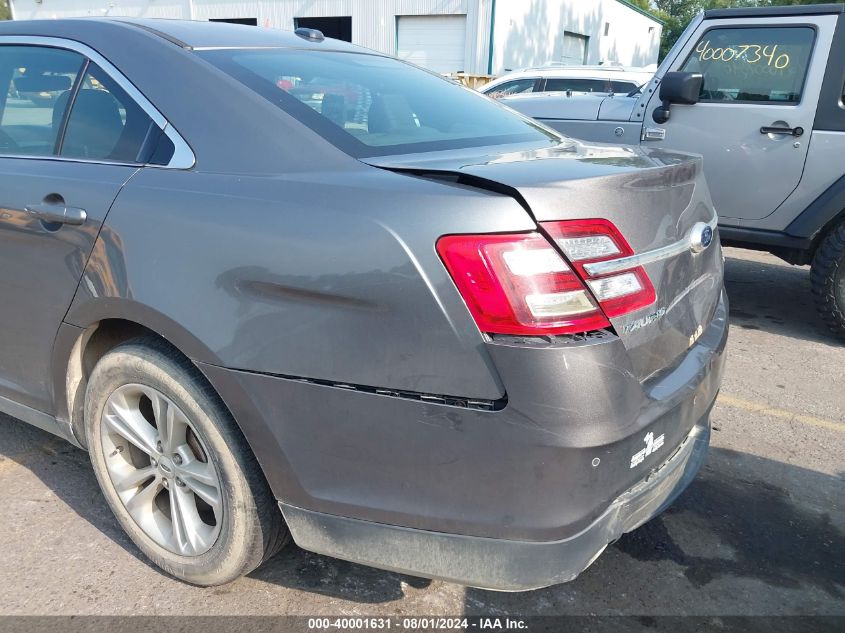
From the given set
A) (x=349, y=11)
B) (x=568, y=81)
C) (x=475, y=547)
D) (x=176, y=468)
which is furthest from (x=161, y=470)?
(x=349, y=11)

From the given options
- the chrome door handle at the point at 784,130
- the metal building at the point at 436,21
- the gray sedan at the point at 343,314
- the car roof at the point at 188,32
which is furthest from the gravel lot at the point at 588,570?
the metal building at the point at 436,21

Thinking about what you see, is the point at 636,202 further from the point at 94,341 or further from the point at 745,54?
the point at 745,54

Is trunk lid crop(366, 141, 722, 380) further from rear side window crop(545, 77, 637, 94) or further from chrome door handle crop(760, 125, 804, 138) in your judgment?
rear side window crop(545, 77, 637, 94)

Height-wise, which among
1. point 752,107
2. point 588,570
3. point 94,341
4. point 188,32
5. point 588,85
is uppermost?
point 188,32

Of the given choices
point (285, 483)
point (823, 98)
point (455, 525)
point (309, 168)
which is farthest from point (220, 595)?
point (823, 98)

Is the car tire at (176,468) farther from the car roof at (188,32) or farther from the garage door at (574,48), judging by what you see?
the garage door at (574,48)

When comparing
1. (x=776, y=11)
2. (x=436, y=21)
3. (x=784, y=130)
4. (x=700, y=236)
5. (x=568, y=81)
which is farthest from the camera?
(x=436, y=21)

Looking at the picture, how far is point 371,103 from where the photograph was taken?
8.05ft

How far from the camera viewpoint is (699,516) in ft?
9.16

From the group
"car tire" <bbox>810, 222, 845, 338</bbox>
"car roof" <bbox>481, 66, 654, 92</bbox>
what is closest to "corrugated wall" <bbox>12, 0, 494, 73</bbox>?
"car roof" <bbox>481, 66, 654, 92</bbox>

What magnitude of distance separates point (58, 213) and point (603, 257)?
1671mm

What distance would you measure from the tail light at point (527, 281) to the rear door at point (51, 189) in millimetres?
1184

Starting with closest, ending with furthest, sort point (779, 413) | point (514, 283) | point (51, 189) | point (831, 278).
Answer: point (514, 283), point (51, 189), point (779, 413), point (831, 278)

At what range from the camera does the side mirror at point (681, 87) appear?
486 cm
